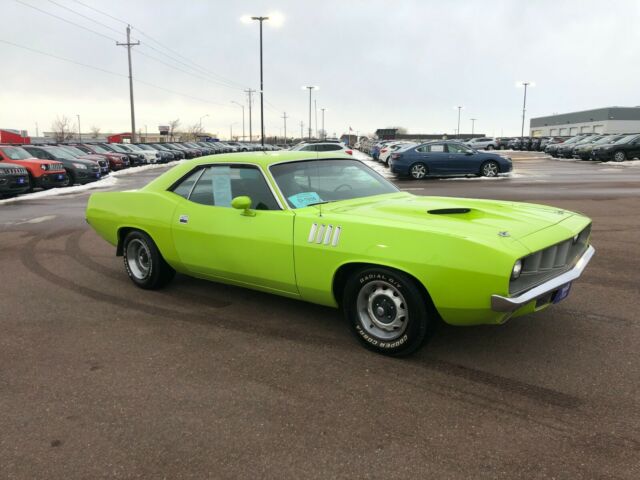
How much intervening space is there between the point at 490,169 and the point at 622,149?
502 inches

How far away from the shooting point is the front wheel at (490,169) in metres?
20.3

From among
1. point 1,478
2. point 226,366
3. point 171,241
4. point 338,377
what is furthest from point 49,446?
point 171,241

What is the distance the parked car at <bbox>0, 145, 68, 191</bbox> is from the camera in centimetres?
1652

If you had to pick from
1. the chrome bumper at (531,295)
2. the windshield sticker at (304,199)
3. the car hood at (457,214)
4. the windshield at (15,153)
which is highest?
the windshield at (15,153)

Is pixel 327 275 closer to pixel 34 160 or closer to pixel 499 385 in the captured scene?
pixel 499 385

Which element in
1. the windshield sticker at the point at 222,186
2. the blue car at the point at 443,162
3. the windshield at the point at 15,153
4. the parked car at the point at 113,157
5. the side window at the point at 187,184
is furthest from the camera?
the parked car at the point at 113,157

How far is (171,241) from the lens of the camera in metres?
4.98

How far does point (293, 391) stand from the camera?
3.31 metres

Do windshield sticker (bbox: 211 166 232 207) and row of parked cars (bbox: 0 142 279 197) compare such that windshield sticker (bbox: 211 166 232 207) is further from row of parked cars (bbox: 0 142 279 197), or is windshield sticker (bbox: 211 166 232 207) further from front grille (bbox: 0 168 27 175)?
front grille (bbox: 0 168 27 175)

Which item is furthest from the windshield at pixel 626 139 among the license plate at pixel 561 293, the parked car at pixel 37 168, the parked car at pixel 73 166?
the license plate at pixel 561 293

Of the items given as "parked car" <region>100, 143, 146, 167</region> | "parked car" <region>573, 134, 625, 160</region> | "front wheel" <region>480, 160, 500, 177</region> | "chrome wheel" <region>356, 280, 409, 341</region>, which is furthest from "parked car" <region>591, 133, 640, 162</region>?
"chrome wheel" <region>356, 280, 409, 341</region>

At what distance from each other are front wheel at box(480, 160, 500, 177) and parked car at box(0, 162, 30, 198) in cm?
1614

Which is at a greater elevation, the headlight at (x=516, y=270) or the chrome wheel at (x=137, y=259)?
the headlight at (x=516, y=270)

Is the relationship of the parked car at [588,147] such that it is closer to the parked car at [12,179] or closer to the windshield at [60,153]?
the windshield at [60,153]
